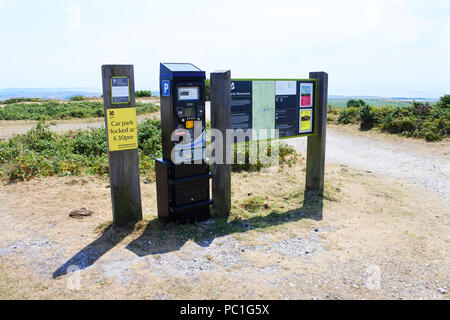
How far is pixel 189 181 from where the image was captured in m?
4.94

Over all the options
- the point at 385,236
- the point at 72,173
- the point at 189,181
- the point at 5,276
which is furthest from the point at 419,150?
the point at 5,276

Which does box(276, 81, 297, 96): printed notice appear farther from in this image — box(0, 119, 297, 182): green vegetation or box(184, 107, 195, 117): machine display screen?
box(0, 119, 297, 182): green vegetation

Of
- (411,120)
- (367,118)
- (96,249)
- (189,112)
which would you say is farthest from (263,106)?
(367,118)

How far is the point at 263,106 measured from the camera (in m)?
5.71

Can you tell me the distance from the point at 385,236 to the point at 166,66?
3.72m

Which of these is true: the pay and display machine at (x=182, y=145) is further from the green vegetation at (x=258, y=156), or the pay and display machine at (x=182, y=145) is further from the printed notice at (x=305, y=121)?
the green vegetation at (x=258, y=156)

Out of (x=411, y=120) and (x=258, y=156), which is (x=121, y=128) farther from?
(x=411, y=120)

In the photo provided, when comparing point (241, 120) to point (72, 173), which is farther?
point (72, 173)

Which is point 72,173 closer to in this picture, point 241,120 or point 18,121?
point 241,120

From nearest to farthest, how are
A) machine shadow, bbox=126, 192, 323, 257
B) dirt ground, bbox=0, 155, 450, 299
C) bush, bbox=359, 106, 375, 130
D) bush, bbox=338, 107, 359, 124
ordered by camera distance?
1. dirt ground, bbox=0, 155, 450, 299
2. machine shadow, bbox=126, 192, 323, 257
3. bush, bbox=359, 106, 375, 130
4. bush, bbox=338, 107, 359, 124

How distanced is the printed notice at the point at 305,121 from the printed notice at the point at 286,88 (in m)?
0.43

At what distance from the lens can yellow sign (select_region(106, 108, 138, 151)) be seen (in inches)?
180

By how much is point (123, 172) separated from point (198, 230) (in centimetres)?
128

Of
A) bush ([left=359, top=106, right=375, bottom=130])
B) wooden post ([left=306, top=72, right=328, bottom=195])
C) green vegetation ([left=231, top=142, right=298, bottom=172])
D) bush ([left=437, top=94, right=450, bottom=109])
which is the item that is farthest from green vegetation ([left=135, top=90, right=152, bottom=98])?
wooden post ([left=306, top=72, right=328, bottom=195])
